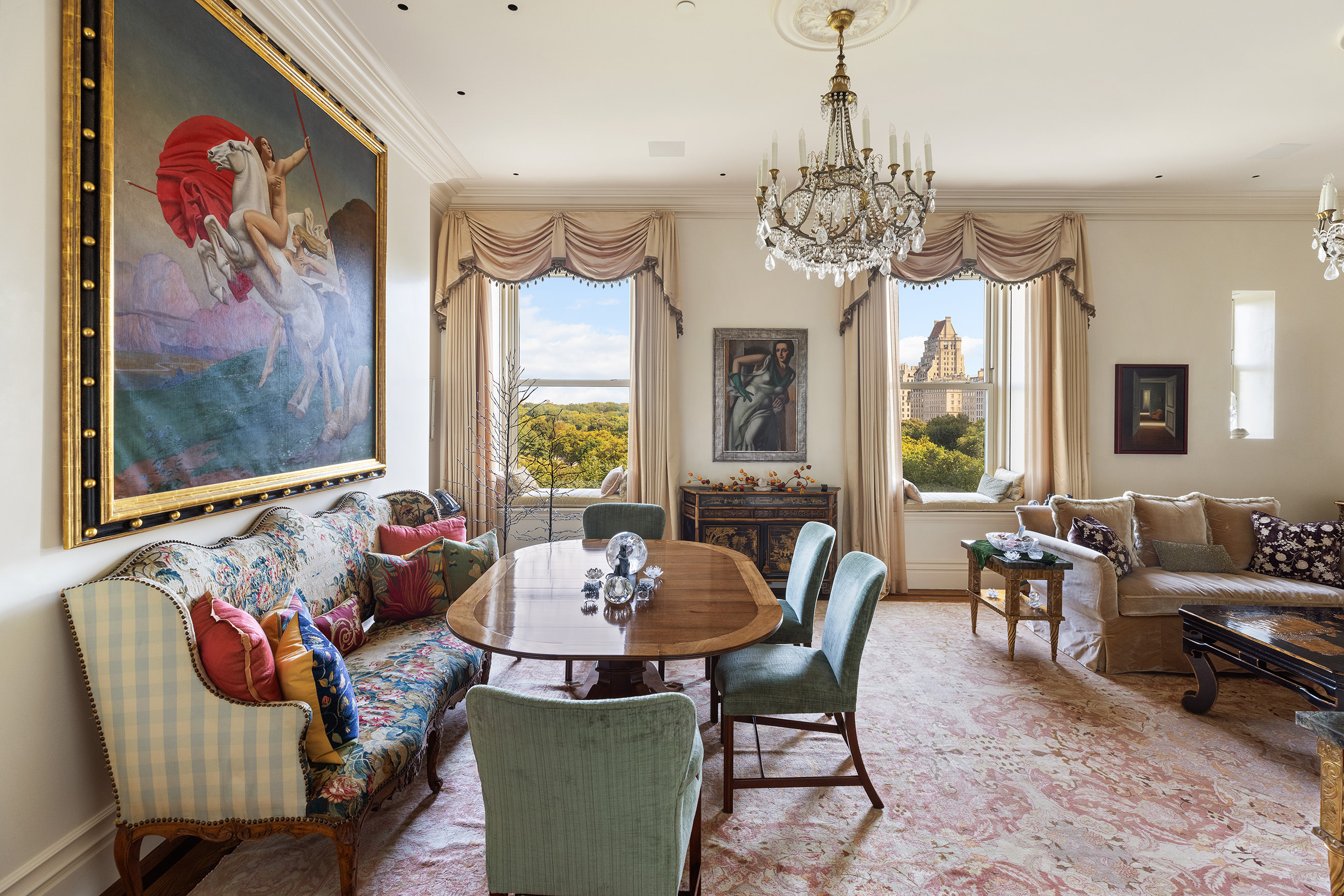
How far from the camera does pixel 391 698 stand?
2100 mm

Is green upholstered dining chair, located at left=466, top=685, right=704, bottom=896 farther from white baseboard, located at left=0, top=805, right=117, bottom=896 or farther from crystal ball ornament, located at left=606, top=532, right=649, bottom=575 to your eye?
white baseboard, located at left=0, top=805, right=117, bottom=896

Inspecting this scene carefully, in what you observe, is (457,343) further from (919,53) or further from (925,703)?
(925,703)

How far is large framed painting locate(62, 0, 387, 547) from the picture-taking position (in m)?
1.80

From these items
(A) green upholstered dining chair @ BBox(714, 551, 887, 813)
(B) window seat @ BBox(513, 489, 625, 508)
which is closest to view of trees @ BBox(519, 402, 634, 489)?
(B) window seat @ BBox(513, 489, 625, 508)

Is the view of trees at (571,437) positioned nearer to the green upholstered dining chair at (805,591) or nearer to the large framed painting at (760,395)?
the large framed painting at (760,395)

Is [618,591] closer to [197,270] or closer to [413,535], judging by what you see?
[413,535]

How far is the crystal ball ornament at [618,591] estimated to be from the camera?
88.5 inches

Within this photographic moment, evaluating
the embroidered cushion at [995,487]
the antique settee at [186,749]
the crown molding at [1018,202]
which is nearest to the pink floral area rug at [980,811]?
the antique settee at [186,749]

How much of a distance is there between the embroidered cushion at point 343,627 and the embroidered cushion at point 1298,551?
5146 mm

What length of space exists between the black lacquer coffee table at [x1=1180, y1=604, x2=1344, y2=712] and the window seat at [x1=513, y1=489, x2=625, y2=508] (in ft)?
12.0

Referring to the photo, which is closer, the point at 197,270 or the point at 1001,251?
the point at 197,270

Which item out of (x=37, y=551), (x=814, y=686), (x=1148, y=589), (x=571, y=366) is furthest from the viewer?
(x=571, y=366)

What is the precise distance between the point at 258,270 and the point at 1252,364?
6931 mm

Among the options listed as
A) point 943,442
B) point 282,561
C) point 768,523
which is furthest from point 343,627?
point 943,442
